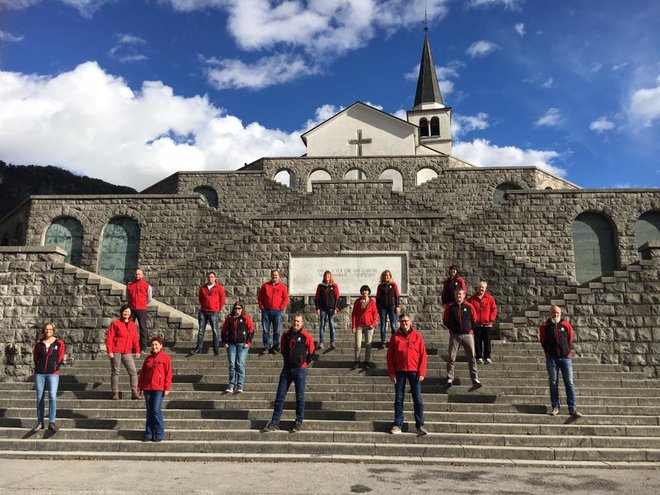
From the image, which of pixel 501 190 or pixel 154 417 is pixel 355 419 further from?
pixel 501 190

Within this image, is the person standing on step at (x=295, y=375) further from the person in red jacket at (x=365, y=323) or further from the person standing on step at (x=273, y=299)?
the person standing on step at (x=273, y=299)

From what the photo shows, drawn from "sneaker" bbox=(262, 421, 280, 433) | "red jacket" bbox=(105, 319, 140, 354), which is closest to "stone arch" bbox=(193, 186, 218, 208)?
"red jacket" bbox=(105, 319, 140, 354)

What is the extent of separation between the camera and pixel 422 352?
769 cm

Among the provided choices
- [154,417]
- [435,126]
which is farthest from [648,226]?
[435,126]

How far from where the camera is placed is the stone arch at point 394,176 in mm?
25062

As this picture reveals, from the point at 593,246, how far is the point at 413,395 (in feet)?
43.0

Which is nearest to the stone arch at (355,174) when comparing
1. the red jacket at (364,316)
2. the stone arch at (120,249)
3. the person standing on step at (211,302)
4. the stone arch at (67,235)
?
the stone arch at (120,249)

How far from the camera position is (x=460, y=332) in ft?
29.7

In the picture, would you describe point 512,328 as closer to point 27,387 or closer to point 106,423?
point 106,423

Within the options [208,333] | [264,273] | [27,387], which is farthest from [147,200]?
[27,387]

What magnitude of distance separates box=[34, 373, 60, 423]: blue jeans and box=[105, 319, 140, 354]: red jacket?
3.24 ft

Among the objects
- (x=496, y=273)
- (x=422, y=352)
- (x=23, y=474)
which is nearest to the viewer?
(x=23, y=474)

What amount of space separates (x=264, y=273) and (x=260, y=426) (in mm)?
7875

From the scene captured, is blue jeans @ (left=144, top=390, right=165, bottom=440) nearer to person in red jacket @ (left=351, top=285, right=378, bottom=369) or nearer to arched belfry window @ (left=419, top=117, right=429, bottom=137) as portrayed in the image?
person in red jacket @ (left=351, top=285, right=378, bottom=369)
